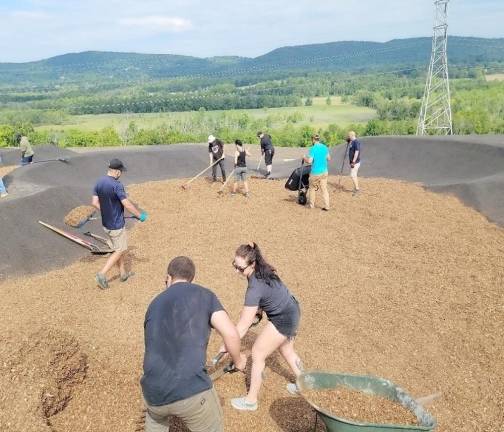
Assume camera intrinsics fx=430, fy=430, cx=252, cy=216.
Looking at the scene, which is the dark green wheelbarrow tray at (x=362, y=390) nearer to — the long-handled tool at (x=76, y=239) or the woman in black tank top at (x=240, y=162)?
the long-handled tool at (x=76, y=239)

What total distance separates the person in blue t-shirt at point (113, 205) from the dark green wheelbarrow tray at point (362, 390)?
4.56 meters

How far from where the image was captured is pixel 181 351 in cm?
353

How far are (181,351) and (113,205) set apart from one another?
5.10 m

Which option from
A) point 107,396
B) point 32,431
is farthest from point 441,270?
point 32,431

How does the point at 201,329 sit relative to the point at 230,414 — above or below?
above

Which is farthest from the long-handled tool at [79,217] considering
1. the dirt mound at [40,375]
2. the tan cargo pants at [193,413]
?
the tan cargo pants at [193,413]

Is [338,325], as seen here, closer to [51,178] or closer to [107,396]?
[107,396]

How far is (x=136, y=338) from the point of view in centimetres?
698

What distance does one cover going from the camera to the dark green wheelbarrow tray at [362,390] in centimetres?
397

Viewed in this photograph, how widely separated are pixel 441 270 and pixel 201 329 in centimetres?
741

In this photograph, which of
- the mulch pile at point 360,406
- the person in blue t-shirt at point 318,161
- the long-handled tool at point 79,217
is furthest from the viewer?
the person in blue t-shirt at point 318,161

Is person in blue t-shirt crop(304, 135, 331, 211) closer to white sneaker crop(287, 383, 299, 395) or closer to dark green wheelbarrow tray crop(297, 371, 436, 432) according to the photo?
white sneaker crop(287, 383, 299, 395)

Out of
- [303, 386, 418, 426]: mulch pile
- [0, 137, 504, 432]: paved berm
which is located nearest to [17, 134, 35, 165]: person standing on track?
[0, 137, 504, 432]: paved berm

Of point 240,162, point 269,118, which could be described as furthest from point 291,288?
point 269,118
